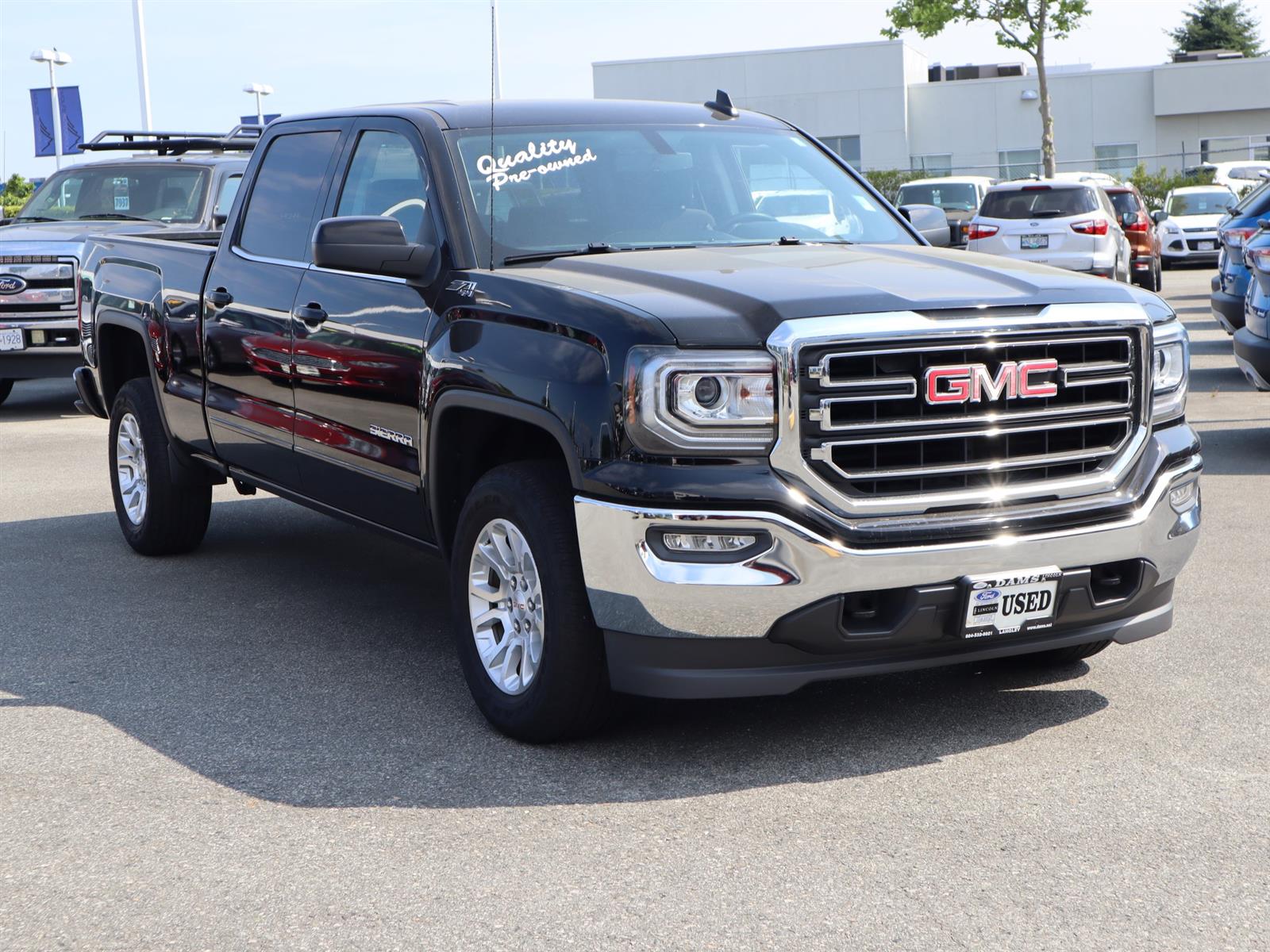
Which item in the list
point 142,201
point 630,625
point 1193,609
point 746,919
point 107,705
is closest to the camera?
point 746,919

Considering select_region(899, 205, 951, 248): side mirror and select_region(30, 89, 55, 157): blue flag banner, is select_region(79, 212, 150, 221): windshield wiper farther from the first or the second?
select_region(30, 89, 55, 157): blue flag banner

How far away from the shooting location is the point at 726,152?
231 inches

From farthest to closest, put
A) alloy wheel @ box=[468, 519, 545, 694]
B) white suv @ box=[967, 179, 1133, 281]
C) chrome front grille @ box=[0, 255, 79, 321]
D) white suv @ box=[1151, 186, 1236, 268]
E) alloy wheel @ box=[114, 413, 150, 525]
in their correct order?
1. white suv @ box=[1151, 186, 1236, 268]
2. white suv @ box=[967, 179, 1133, 281]
3. chrome front grille @ box=[0, 255, 79, 321]
4. alloy wheel @ box=[114, 413, 150, 525]
5. alloy wheel @ box=[468, 519, 545, 694]

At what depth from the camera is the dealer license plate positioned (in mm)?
4238

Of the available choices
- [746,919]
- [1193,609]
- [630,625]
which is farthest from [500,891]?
[1193,609]

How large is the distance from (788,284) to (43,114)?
1427 inches

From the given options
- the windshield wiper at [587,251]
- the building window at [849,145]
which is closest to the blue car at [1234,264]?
the windshield wiper at [587,251]

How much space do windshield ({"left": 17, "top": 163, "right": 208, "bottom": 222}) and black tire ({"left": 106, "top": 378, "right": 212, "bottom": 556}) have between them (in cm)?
595

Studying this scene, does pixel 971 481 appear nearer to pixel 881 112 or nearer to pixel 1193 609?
pixel 1193 609

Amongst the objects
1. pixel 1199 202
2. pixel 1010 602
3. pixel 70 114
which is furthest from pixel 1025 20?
pixel 1010 602

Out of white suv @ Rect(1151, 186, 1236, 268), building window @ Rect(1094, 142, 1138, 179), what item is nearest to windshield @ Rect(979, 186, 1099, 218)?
white suv @ Rect(1151, 186, 1236, 268)

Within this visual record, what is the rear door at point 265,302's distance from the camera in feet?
19.8

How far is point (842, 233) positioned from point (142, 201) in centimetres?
951

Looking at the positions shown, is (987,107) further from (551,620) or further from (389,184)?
(551,620)
